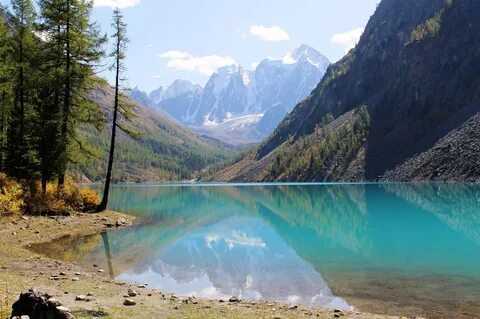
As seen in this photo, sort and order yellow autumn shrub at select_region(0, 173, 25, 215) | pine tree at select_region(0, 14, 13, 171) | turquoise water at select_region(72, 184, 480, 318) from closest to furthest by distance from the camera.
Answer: turquoise water at select_region(72, 184, 480, 318) → yellow autumn shrub at select_region(0, 173, 25, 215) → pine tree at select_region(0, 14, 13, 171)

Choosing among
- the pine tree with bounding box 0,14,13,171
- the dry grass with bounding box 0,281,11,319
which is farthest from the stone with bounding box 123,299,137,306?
the pine tree with bounding box 0,14,13,171

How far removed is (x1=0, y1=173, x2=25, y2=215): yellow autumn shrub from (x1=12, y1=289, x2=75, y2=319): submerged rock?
93.4 feet

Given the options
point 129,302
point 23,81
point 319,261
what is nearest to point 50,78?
point 23,81

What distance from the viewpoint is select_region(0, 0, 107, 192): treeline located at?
44125 millimetres

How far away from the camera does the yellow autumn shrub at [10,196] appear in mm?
37562

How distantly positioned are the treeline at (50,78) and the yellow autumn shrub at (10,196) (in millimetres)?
2633

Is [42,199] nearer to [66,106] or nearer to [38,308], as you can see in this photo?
[66,106]

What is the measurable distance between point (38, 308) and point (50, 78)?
36.4 metres

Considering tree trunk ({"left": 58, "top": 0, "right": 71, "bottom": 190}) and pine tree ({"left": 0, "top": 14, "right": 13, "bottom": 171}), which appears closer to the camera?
pine tree ({"left": 0, "top": 14, "right": 13, "bottom": 171})

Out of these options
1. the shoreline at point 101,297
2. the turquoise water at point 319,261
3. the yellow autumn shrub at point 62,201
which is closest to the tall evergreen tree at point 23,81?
the yellow autumn shrub at point 62,201

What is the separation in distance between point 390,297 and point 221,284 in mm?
7843

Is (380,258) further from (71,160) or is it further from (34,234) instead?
(71,160)

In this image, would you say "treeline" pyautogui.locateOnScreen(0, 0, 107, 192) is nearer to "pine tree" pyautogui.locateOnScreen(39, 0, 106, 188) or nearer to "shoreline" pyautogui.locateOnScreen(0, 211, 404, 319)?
"pine tree" pyautogui.locateOnScreen(39, 0, 106, 188)

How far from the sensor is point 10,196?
38469 millimetres
